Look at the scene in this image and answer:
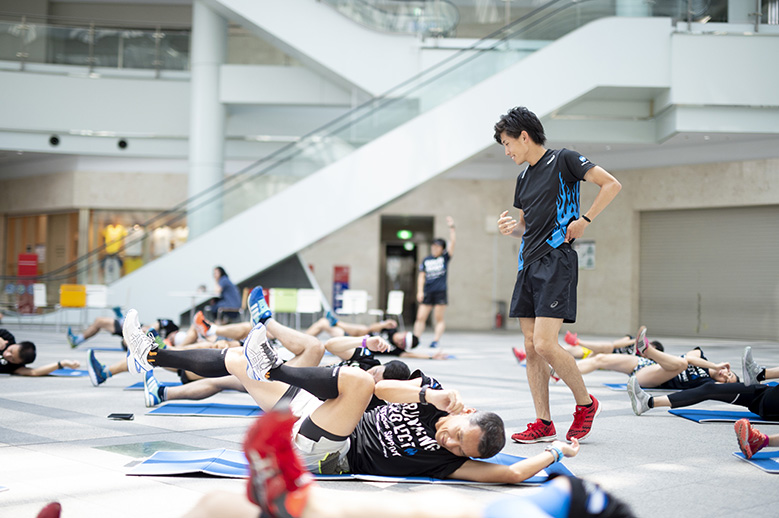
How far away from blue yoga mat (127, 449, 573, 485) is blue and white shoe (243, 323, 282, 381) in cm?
46

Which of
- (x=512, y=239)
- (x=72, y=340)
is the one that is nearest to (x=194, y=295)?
(x=72, y=340)

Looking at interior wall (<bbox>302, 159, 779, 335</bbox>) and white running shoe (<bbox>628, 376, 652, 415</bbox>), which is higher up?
interior wall (<bbox>302, 159, 779, 335</bbox>)

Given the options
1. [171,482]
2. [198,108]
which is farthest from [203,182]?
[171,482]

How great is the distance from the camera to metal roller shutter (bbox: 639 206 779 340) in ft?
55.6

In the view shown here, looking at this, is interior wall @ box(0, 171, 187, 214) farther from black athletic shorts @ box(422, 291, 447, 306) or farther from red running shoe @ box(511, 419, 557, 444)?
red running shoe @ box(511, 419, 557, 444)

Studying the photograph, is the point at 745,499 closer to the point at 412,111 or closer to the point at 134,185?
the point at 412,111

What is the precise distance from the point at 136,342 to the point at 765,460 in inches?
132

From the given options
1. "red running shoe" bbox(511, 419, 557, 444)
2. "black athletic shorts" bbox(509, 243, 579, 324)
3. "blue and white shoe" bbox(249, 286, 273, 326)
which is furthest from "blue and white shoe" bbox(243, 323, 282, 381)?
"red running shoe" bbox(511, 419, 557, 444)

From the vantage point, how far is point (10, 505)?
8.96ft

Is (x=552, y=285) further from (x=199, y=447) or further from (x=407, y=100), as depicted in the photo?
(x=407, y=100)

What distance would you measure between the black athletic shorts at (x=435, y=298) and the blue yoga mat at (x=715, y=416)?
6.51 meters

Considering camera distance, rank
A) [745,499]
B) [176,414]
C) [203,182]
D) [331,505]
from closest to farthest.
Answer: [331,505]
[745,499]
[176,414]
[203,182]

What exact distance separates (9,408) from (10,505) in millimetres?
2794

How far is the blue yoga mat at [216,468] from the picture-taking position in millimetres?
3238
